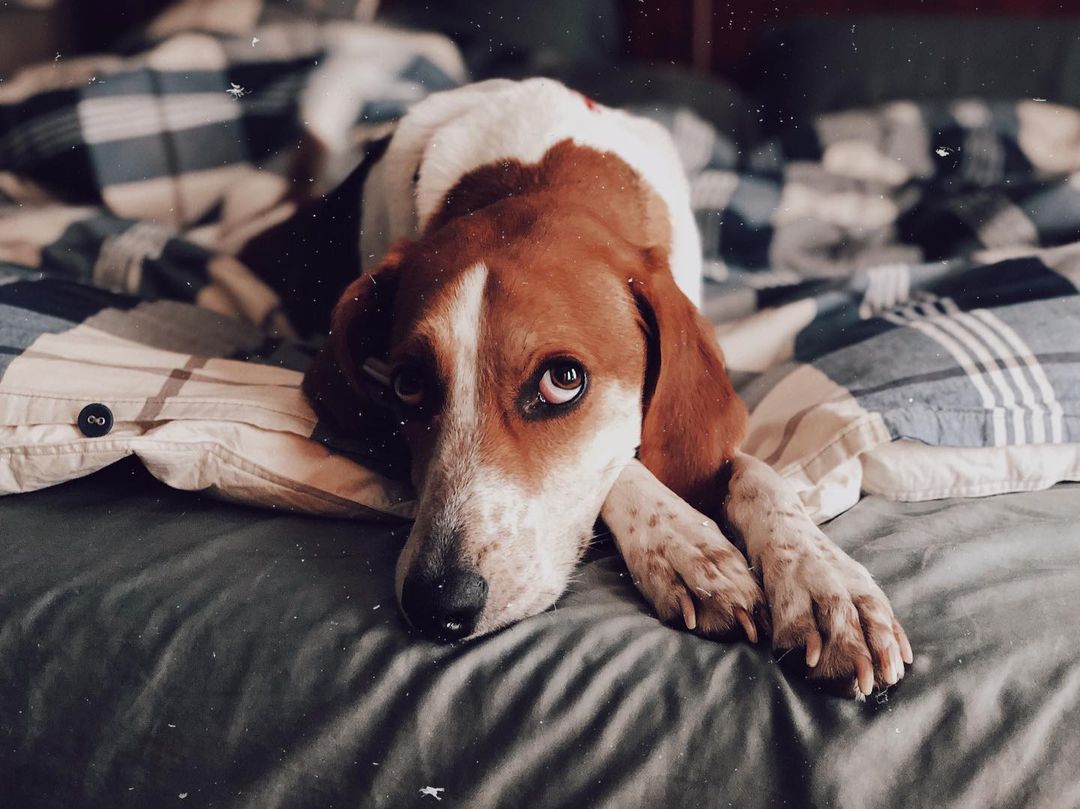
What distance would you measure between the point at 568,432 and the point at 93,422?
0.76 metres

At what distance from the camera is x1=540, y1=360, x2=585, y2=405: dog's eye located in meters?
1.33

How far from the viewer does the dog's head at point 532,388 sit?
123 centimetres

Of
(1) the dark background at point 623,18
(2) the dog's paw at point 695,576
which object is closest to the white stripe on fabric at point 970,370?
(2) the dog's paw at point 695,576

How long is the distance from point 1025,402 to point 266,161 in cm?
219

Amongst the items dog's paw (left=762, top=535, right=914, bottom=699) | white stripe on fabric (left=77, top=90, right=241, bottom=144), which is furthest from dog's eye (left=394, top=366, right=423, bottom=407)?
white stripe on fabric (left=77, top=90, right=241, bottom=144)

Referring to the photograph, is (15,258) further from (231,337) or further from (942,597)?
(942,597)

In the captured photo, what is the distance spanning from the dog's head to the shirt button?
1.10 feet

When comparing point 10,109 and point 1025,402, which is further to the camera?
point 10,109

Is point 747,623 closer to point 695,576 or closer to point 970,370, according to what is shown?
point 695,576

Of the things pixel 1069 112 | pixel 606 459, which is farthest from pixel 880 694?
pixel 1069 112

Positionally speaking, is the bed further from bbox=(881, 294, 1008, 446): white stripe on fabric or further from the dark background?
the dark background

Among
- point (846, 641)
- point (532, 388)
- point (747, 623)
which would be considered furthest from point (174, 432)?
point (846, 641)

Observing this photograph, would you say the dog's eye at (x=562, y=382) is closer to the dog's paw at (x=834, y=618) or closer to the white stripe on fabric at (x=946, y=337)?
the dog's paw at (x=834, y=618)

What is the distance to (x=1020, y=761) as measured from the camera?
877 mm
